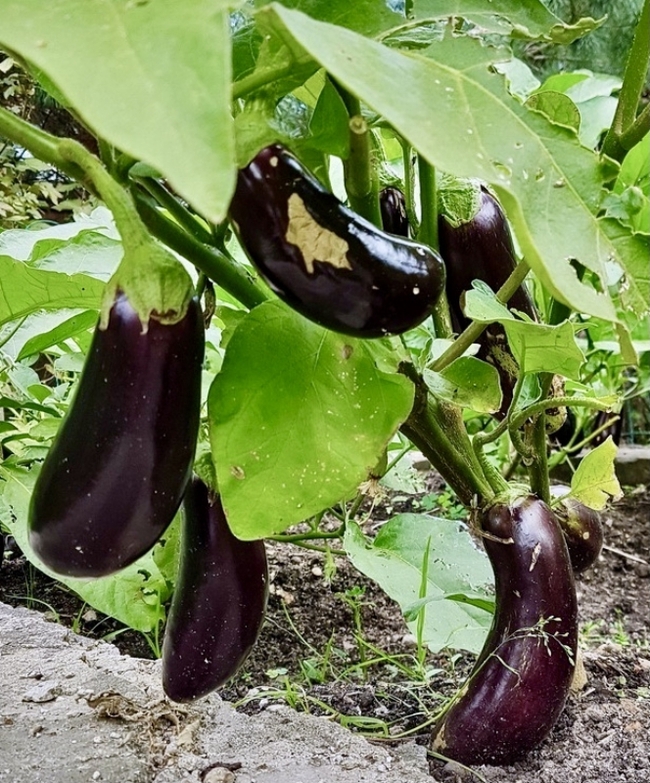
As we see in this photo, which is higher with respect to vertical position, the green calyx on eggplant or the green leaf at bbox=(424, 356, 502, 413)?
the green calyx on eggplant

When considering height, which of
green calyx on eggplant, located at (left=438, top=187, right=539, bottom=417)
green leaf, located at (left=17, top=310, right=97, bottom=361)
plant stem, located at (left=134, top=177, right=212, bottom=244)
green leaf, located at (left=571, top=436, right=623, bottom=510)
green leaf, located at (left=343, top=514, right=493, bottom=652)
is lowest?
green leaf, located at (left=343, top=514, right=493, bottom=652)

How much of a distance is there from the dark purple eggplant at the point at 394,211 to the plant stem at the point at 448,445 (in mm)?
132

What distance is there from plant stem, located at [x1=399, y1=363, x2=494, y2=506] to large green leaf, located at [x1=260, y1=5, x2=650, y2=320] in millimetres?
218

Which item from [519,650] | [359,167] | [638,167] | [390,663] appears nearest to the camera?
[359,167]

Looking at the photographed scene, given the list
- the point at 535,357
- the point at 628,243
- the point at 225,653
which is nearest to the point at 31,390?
the point at 225,653

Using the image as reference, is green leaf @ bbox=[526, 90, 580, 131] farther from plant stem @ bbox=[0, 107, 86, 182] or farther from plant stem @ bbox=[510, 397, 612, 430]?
plant stem @ bbox=[0, 107, 86, 182]

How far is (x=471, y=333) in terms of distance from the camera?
0.55 m

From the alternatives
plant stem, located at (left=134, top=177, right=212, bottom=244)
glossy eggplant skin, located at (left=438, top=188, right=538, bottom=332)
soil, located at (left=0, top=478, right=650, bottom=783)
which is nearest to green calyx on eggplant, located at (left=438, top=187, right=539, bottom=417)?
glossy eggplant skin, located at (left=438, top=188, right=538, bottom=332)

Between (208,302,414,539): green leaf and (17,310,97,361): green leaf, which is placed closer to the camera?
(208,302,414,539): green leaf

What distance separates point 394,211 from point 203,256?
196 mm

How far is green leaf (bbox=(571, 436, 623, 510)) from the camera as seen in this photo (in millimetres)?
661

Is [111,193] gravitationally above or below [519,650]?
A: above

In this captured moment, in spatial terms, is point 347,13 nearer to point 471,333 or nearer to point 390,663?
point 471,333

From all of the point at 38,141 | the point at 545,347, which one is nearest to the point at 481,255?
the point at 545,347
